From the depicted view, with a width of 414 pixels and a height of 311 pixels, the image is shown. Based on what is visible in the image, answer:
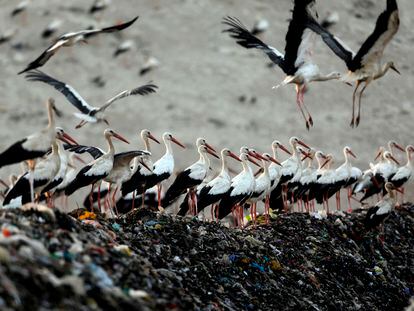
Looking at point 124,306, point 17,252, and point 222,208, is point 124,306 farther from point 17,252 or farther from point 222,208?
point 222,208

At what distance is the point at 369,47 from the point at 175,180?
3876mm

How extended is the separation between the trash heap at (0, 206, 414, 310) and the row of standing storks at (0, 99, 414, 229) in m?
0.68

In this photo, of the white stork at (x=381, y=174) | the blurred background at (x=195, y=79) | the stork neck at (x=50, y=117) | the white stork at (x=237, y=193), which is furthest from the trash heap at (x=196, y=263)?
the blurred background at (x=195, y=79)

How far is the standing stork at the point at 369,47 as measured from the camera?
42.7 feet

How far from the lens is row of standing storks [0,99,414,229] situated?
41.0 feet

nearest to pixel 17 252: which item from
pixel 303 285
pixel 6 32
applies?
pixel 303 285

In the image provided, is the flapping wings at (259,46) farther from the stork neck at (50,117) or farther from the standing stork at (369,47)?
the stork neck at (50,117)

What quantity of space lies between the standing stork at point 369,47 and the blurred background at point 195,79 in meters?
14.8

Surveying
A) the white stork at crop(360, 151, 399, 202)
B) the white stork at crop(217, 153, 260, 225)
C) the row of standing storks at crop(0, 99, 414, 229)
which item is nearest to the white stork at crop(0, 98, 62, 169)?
the row of standing storks at crop(0, 99, 414, 229)

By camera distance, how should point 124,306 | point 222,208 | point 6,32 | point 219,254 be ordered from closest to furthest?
point 124,306
point 219,254
point 222,208
point 6,32

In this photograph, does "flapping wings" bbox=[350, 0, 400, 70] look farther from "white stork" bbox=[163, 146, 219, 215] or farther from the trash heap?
"white stork" bbox=[163, 146, 219, 215]

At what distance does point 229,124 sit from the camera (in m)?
32.8

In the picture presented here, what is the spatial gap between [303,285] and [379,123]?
21.0 meters

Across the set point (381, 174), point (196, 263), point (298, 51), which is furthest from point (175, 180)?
point (381, 174)
